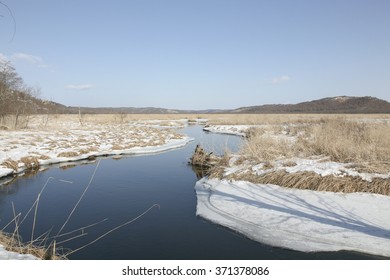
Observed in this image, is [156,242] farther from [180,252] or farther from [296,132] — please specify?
[296,132]

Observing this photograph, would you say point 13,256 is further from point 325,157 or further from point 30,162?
point 30,162

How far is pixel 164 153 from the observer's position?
1689 centimetres

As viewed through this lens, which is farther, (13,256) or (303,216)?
(303,216)

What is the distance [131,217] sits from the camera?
661 cm

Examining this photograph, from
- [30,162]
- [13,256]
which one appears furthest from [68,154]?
[13,256]

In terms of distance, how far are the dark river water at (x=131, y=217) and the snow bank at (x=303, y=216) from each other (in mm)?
239

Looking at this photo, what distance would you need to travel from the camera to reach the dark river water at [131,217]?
16.2 ft

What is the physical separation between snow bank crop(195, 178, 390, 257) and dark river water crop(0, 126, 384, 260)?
0.78ft

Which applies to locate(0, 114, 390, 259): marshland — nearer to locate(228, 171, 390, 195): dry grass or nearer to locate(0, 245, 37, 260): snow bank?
locate(228, 171, 390, 195): dry grass

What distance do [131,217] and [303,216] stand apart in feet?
12.2

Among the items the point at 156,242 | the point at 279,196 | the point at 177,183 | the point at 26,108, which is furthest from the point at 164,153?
the point at 26,108

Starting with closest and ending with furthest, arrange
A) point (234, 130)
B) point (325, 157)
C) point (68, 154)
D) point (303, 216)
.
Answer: point (303, 216), point (325, 157), point (68, 154), point (234, 130)

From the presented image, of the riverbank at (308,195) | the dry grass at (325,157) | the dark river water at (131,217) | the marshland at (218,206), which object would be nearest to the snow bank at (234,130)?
the dry grass at (325,157)

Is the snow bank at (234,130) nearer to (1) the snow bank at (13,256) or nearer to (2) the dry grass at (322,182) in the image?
(2) the dry grass at (322,182)
